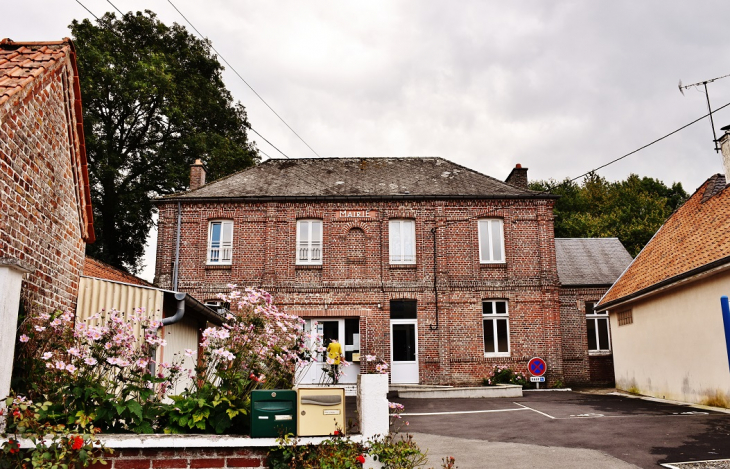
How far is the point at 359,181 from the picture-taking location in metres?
21.7

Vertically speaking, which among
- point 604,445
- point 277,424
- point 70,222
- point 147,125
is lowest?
point 604,445

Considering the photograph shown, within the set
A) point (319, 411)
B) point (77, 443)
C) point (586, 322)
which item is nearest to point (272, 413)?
point (319, 411)

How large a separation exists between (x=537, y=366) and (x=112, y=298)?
48.3 feet

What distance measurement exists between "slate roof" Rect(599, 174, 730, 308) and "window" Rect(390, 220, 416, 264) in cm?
659

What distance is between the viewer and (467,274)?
1991 cm

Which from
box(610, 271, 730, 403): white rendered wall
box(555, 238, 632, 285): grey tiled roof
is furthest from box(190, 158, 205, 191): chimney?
box(610, 271, 730, 403): white rendered wall

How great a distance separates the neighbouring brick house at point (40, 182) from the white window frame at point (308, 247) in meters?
12.8

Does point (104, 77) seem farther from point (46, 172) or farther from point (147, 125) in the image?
point (46, 172)

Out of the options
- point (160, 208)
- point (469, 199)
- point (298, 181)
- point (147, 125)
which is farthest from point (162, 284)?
point (469, 199)

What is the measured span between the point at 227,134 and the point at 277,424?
25078mm

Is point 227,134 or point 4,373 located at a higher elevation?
point 227,134

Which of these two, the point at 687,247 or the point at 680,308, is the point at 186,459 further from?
the point at 687,247

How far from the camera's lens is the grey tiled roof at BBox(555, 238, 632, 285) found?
22016mm

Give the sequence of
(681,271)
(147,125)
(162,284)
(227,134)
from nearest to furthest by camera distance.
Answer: (681,271)
(162,284)
(147,125)
(227,134)
